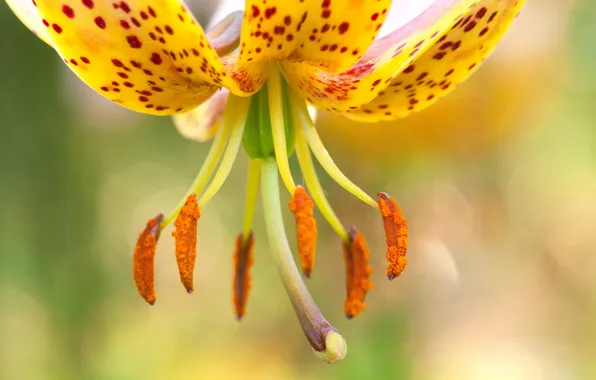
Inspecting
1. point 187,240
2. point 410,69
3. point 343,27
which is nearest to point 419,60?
point 410,69

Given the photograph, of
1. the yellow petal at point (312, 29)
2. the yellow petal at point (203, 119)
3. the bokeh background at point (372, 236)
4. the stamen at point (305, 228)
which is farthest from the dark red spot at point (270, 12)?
the bokeh background at point (372, 236)

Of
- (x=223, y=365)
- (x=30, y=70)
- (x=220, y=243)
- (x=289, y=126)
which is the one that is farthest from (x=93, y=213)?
(x=289, y=126)

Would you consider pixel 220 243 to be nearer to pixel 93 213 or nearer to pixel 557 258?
pixel 93 213

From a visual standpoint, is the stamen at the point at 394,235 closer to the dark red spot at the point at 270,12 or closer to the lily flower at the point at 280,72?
the lily flower at the point at 280,72

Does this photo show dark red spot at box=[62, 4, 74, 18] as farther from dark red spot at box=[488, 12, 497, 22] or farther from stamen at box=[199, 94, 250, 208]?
dark red spot at box=[488, 12, 497, 22]

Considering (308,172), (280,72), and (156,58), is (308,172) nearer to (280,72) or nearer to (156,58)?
(280,72)
